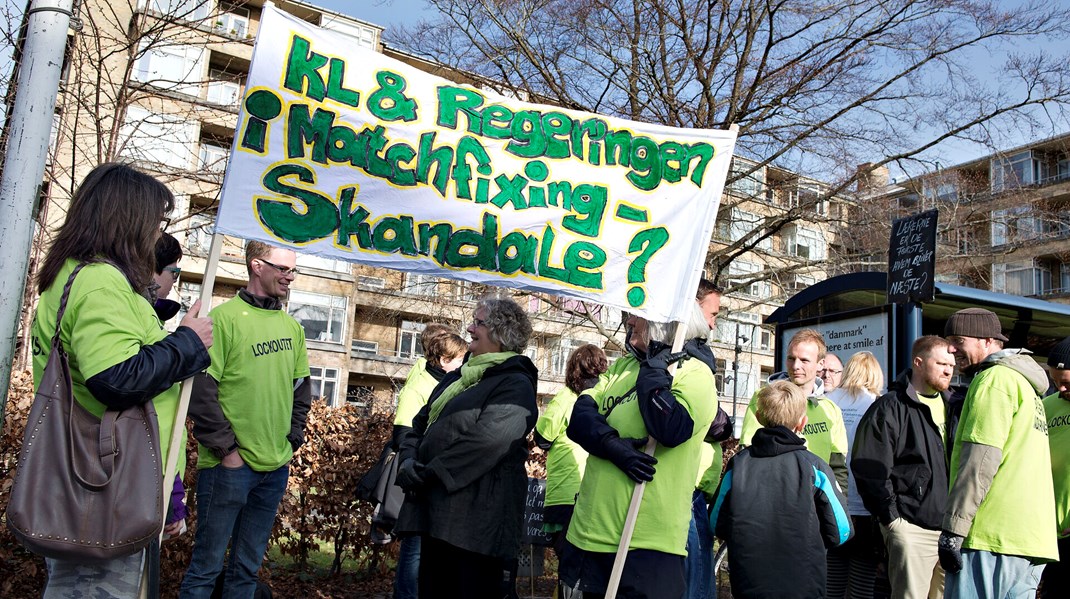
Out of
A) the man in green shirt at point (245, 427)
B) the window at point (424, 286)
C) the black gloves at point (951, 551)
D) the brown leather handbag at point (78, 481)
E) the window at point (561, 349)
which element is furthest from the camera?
the window at point (561, 349)

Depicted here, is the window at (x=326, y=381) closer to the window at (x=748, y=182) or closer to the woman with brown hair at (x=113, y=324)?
the window at (x=748, y=182)

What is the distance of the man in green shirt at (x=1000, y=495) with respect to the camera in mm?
4117

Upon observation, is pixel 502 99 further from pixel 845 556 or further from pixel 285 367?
pixel 845 556

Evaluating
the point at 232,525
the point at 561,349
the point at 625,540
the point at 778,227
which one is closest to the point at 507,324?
the point at 625,540

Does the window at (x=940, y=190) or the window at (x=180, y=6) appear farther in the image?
the window at (x=940, y=190)

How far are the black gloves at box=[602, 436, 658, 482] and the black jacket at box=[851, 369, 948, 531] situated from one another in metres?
2.08

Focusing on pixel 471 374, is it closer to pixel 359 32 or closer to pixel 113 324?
pixel 113 324

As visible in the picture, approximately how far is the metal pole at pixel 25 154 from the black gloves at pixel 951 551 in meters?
4.24

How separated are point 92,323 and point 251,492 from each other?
6.78 ft

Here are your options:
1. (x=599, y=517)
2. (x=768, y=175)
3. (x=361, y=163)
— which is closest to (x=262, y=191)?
(x=361, y=163)

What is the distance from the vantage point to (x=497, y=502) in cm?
409

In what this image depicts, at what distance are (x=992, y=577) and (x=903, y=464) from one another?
1199 mm

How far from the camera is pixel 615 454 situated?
3881 mm

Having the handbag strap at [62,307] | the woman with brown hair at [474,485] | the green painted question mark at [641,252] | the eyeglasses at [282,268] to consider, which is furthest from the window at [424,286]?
the handbag strap at [62,307]
